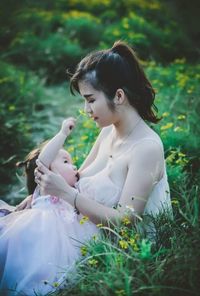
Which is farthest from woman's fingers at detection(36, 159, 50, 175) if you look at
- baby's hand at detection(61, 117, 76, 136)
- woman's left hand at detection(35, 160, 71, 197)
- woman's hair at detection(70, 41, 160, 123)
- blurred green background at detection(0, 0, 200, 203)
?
blurred green background at detection(0, 0, 200, 203)

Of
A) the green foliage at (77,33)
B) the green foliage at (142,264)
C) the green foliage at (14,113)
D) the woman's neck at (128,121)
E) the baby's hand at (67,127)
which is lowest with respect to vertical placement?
the green foliage at (77,33)

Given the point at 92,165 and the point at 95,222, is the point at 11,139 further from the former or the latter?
the point at 95,222

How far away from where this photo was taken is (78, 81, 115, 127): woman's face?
9.88 ft

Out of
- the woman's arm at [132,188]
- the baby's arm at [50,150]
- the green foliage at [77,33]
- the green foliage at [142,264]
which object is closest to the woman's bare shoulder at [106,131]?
the baby's arm at [50,150]

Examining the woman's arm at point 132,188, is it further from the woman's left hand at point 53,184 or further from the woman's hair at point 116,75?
the woman's hair at point 116,75

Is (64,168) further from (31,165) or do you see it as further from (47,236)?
(47,236)

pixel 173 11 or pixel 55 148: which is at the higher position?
pixel 55 148

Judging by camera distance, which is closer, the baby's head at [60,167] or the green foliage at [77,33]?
the baby's head at [60,167]

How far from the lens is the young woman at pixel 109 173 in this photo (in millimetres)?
2814

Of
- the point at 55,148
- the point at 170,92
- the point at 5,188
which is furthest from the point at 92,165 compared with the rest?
the point at 170,92

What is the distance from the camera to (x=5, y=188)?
4598 mm

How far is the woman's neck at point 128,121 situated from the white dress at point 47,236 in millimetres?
284

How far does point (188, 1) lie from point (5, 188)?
7793mm

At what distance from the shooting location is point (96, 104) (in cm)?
302
